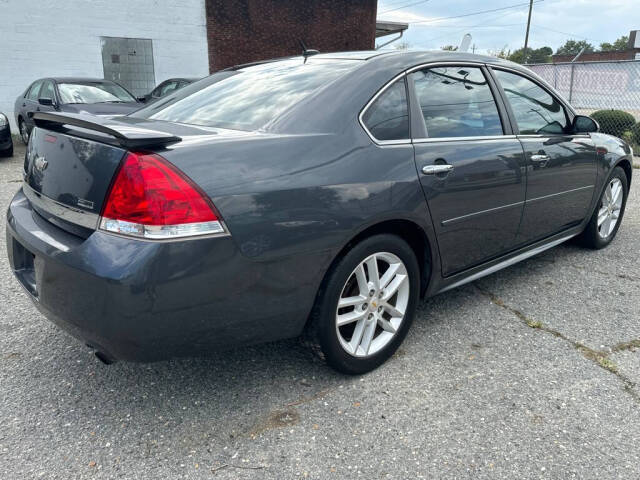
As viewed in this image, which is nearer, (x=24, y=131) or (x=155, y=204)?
(x=155, y=204)

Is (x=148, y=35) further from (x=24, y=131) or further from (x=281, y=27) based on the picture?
(x=24, y=131)

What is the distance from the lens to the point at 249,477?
6.34ft

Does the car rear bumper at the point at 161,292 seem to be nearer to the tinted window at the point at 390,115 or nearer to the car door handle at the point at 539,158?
the tinted window at the point at 390,115

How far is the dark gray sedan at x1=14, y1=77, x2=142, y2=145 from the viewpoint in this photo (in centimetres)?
894

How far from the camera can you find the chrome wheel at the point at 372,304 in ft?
8.14

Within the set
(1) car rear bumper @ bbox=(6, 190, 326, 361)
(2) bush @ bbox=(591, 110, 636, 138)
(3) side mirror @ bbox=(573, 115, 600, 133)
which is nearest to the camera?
(1) car rear bumper @ bbox=(6, 190, 326, 361)

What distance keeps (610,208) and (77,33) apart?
43.5 ft

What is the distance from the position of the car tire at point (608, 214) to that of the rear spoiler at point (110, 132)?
3.78 metres

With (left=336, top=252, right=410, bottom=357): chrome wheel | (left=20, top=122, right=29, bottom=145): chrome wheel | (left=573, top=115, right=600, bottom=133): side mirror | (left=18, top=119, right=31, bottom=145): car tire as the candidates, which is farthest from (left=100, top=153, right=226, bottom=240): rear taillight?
(left=20, top=122, right=29, bottom=145): chrome wheel

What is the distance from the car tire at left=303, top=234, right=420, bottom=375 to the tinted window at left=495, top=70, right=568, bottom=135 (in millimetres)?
1448

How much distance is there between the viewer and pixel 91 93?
9.52m

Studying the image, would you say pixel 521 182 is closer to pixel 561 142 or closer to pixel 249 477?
pixel 561 142

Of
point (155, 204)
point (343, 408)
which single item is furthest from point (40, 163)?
point (343, 408)

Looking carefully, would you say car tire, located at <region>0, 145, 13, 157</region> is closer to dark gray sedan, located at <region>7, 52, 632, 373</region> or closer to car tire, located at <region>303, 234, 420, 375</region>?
dark gray sedan, located at <region>7, 52, 632, 373</region>
